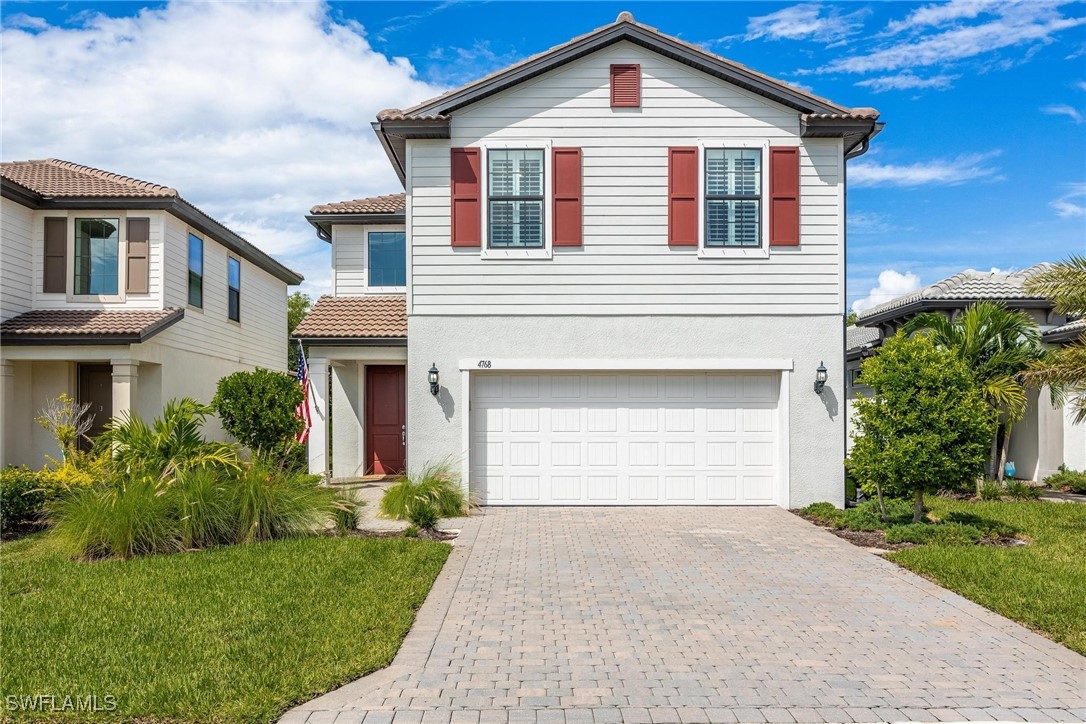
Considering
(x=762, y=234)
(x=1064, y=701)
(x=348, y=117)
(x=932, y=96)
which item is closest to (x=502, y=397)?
(x=762, y=234)

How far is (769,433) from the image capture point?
12.8 meters

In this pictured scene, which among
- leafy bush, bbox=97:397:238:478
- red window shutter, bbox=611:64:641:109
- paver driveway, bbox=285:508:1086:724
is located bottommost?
paver driveway, bbox=285:508:1086:724

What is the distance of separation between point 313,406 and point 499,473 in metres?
4.05

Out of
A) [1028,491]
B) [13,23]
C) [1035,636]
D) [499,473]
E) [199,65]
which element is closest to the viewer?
[1035,636]

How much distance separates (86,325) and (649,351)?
10.4 metres

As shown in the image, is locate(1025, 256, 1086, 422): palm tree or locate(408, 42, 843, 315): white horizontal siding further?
locate(408, 42, 843, 315): white horizontal siding

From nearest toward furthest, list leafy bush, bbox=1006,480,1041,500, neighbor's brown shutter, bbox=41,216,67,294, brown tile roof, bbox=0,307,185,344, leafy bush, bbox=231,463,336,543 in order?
leafy bush, bbox=231,463,336,543, leafy bush, bbox=1006,480,1041,500, brown tile roof, bbox=0,307,185,344, neighbor's brown shutter, bbox=41,216,67,294

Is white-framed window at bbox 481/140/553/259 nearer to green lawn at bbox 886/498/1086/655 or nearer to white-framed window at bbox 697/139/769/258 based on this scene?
white-framed window at bbox 697/139/769/258

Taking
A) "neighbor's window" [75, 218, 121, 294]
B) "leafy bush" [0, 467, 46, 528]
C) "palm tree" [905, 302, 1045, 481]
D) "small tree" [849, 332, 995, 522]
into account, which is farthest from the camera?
"neighbor's window" [75, 218, 121, 294]

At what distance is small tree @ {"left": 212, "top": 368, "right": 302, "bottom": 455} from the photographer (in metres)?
14.4

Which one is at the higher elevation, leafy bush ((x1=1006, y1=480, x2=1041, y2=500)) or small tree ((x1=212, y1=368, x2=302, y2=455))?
small tree ((x1=212, y1=368, x2=302, y2=455))

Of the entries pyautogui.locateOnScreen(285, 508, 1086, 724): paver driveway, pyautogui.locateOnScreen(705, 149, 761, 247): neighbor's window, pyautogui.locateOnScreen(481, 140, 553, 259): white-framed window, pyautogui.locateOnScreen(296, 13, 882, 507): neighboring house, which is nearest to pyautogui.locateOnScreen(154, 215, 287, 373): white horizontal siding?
pyautogui.locateOnScreen(296, 13, 882, 507): neighboring house

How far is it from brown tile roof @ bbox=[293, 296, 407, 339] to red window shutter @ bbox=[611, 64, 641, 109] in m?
5.41

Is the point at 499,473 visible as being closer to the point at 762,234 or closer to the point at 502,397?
the point at 502,397
